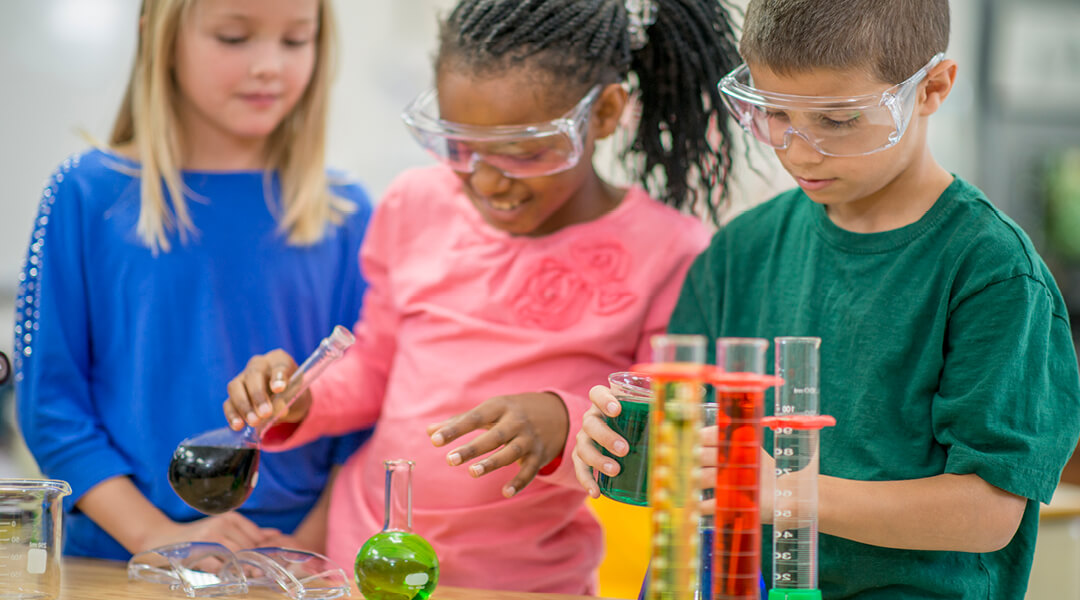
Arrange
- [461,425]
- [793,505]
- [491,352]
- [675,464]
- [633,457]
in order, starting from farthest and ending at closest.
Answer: [491,352], [461,425], [633,457], [793,505], [675,464]

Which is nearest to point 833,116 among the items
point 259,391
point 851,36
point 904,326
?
point 851,36

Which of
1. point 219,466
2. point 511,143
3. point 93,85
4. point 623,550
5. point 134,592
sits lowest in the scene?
point 623,550

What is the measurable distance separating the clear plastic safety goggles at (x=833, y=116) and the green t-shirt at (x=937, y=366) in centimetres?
16

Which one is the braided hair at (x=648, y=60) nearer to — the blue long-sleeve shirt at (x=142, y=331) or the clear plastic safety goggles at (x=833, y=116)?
the clear plastic safety goggles at (x=833, y=116)

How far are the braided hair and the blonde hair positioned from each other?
0.35 m

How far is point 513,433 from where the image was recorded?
3.88 feet

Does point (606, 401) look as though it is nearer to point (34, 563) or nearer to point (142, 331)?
point (34, 563)

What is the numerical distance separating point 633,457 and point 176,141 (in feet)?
3.40

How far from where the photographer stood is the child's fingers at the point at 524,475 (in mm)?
1171

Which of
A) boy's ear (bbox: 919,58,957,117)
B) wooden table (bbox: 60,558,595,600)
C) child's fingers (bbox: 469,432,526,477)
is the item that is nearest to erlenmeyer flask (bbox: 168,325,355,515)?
wooden table (bbox: 60,558,595,600)

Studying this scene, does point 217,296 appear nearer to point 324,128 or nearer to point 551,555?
point 324,128

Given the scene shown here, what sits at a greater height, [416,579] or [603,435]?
[603,435]

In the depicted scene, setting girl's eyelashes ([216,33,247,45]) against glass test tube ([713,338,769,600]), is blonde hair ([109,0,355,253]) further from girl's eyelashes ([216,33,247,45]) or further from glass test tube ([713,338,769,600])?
glass test tube ([713,338,769,600])

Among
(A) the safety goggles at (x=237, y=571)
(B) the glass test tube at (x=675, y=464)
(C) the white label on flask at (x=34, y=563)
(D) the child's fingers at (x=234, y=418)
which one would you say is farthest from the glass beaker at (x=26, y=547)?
(B) the glass test tube at (x=675, y=464)
